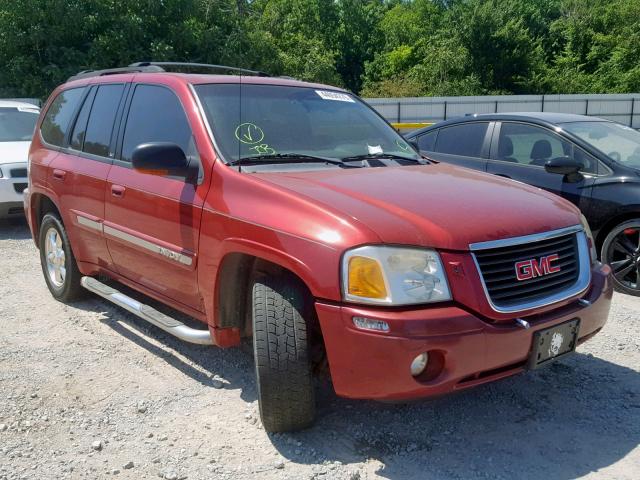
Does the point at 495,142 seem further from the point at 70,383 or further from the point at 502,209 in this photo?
the point at 70,383

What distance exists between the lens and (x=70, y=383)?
3.86m

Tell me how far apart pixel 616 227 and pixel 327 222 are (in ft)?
12.2

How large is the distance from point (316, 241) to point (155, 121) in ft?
6.02

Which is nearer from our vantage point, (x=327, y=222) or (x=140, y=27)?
(x=327, y=222)

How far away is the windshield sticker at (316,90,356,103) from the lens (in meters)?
4.41

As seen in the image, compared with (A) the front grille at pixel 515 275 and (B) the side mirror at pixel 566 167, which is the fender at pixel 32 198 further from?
(B) the side mirror at pixel 566 167

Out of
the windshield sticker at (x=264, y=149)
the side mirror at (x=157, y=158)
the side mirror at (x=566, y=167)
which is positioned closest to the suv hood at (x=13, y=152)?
the side mirror at (x=157, y=158)

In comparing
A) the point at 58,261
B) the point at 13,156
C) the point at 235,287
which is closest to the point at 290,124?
the point at 235,287

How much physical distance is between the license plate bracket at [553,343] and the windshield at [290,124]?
161cm

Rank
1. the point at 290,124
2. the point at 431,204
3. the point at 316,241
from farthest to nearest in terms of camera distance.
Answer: the point at 290,124, the point at 431,204, the point at 316,241

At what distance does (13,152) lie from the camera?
8.65 metres

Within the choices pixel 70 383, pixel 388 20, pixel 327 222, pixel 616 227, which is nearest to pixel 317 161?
pixel 327 222

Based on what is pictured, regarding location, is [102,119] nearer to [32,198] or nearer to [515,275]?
[32,198]

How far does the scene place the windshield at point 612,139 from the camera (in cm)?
589
